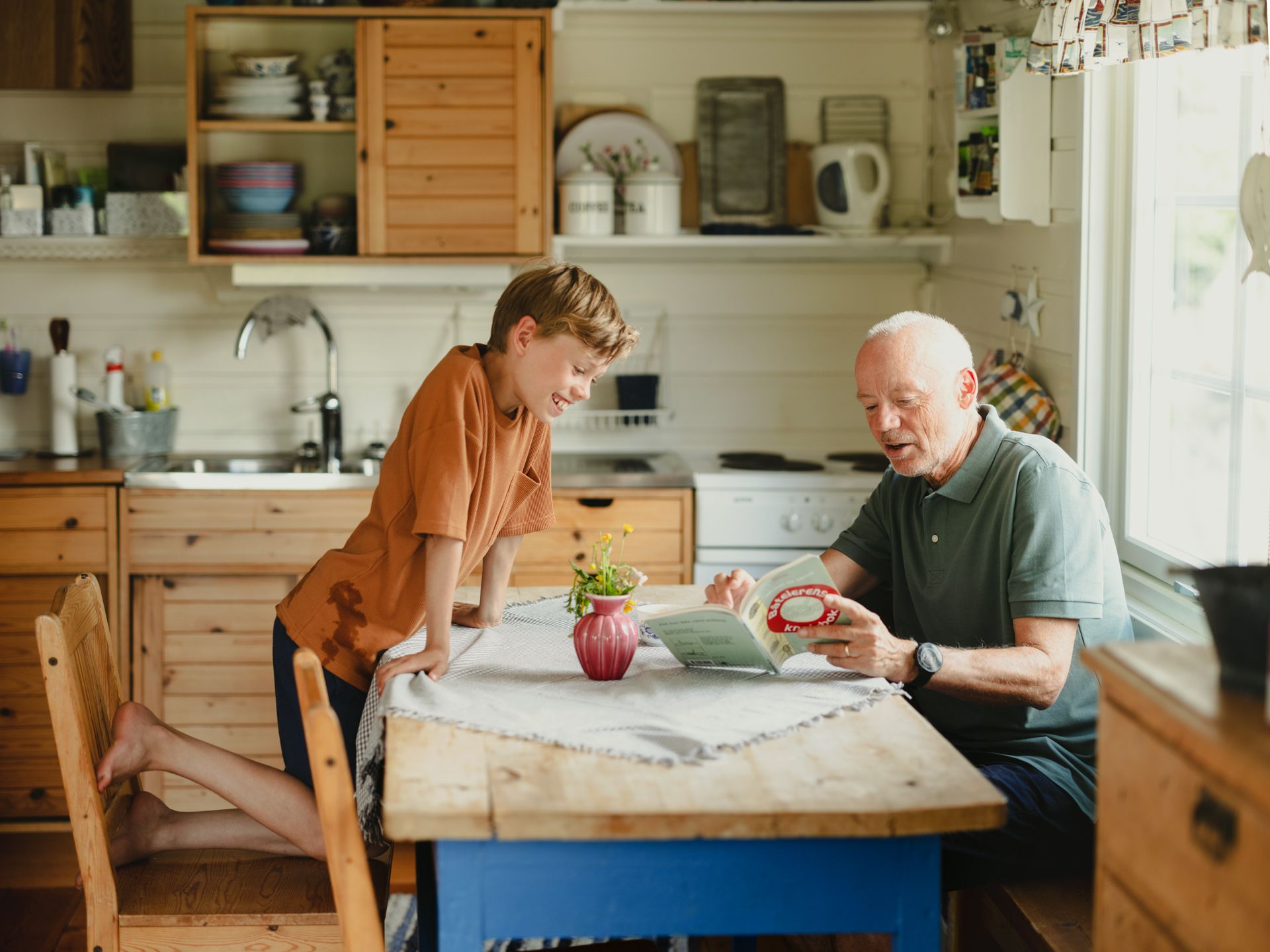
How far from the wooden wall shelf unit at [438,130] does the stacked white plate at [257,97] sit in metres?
0.04

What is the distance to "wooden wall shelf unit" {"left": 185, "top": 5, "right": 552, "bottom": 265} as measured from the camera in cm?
345

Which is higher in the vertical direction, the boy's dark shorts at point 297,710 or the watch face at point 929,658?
the watch face at point 929,658

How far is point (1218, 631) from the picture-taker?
1.15 metres

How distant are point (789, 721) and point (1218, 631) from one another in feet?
2.09

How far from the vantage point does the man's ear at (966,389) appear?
7.04 feet

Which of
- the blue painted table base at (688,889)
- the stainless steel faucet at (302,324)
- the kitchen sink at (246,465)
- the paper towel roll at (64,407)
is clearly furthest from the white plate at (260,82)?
the blue painted table base at (688,889)

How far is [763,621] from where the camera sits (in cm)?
189

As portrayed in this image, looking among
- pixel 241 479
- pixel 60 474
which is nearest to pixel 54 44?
pixel 60 474

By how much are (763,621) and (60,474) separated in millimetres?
2192

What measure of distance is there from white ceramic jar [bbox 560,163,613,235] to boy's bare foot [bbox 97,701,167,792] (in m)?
2.04

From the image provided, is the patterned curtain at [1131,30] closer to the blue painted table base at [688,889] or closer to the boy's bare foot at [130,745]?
the blue painted table base at [688,889]

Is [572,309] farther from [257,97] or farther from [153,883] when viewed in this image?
[257,97]

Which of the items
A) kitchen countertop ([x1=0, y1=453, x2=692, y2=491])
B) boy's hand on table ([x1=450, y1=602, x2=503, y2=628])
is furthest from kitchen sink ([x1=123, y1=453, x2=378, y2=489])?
boy's hand on table ([x1=450, y1=602, x2=503, y2=628])

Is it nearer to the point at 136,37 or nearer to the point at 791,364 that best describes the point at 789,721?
the point at 791,364
